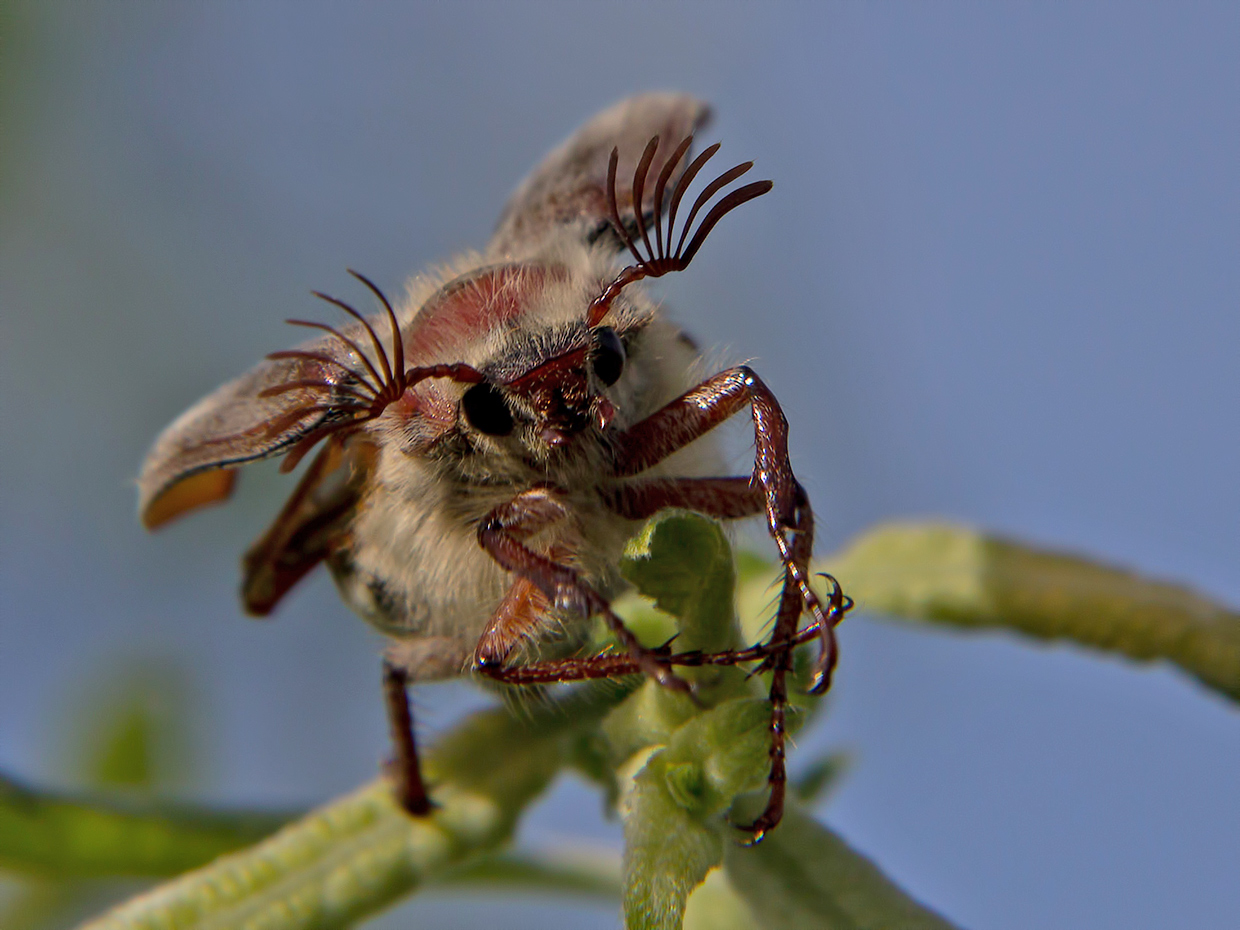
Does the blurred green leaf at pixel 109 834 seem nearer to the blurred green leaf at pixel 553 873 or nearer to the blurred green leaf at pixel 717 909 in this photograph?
the blurred green leaf at pixel 553 873

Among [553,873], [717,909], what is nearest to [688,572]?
[717,909]

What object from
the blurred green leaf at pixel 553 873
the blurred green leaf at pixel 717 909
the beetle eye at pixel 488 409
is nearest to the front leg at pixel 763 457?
the beetle eye at pixel 488 409

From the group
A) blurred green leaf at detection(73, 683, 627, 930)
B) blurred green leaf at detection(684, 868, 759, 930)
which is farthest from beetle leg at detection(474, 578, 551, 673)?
blurred green leaf at detection(684, 868, 759, 930)

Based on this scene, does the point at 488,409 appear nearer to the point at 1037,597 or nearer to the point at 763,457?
the point at 763,457

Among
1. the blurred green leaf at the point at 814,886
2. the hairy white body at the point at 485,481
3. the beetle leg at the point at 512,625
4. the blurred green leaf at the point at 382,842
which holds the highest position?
the hairy white body at the point at 485,481

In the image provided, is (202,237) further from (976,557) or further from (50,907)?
(976,557)

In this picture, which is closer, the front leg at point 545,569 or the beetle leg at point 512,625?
the front leg at point 545,569

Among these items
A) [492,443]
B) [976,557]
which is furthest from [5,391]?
[976,557]

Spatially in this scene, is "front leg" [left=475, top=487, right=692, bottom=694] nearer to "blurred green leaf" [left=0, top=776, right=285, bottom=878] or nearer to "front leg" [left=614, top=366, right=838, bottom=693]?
"front leg" [left=614, top=366, right=838, bottom=693]
